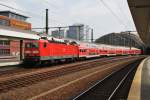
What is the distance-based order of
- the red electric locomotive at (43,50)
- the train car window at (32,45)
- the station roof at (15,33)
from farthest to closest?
1. the station roof at (15,33)
2. the train car window at (32,45)
3. the red electric locomotive at (43,50)

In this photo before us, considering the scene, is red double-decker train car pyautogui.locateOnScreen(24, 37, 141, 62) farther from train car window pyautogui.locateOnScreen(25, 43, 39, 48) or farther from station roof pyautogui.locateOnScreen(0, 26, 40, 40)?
station roof pyautogui.locateOnScreen(0, 26, 40, 40)

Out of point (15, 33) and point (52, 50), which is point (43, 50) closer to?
point (52, 50)

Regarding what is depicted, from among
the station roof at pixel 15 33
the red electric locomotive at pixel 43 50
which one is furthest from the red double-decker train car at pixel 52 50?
the station roof at pixel 15 33

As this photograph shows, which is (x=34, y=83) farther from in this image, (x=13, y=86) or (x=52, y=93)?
(x=52, y=93)

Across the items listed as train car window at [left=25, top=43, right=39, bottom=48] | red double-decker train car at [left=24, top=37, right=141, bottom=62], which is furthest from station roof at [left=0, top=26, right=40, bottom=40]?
train car window at [left=25, top=43, right=39, bottom=48]

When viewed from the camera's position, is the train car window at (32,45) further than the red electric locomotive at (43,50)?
Yes

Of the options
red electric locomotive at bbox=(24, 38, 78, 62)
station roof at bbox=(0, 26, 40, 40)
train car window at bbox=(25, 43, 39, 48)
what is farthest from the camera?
station roof at bbox=(0, 26, 40, 40)

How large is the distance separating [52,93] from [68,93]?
0.82 metres

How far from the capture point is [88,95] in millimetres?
14602

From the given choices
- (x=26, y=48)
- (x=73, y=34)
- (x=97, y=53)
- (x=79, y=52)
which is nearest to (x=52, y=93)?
(x=26, y=48)

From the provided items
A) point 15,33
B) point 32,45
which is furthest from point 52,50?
point 15,33

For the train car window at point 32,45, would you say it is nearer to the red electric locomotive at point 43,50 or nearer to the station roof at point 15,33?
the red electric locomotive at point 43,50

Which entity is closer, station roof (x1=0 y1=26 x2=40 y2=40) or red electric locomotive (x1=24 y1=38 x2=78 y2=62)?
red electric locomotive (x1=24 y1=38 x2=78 y2=62)

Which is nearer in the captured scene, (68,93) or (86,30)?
(68,93)
